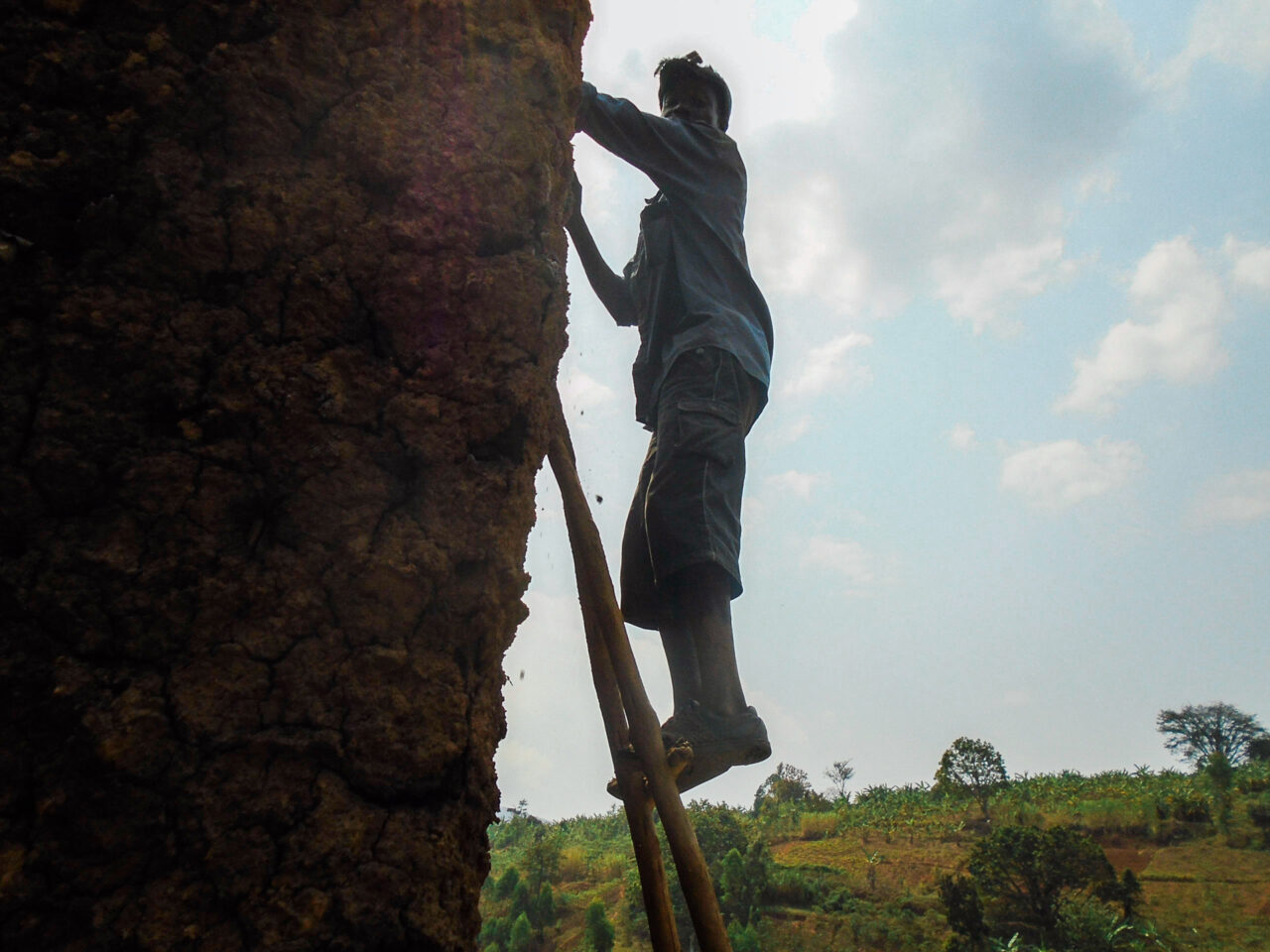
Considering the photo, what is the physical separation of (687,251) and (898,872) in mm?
6319

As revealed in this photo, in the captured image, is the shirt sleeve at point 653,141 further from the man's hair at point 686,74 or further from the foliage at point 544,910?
the foliage at point 544,910

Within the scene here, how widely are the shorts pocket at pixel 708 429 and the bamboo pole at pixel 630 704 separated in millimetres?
561

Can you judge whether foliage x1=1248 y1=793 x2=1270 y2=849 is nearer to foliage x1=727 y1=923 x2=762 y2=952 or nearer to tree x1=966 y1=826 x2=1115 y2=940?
tree x1=966 y1=826 x2=1115 y2=940

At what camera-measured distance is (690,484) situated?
2260 mm

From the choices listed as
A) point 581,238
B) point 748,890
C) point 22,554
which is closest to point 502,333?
point 22,554

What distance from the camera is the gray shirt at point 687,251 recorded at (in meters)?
2.53

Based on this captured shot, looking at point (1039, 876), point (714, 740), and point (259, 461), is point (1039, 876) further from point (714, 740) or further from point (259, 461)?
point (259, 461)

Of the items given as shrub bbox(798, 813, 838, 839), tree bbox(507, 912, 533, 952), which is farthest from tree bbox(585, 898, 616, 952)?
shrub bbox(798, 813, 838, 839)

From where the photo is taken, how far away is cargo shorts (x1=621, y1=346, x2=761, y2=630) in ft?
7.25

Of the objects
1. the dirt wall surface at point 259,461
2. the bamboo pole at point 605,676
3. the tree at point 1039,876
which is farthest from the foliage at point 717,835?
the dirt wall surface at point 259,461

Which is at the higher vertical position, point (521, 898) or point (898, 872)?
point (521, 898)

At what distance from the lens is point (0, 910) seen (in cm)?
72

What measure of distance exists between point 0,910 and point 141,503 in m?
0.44

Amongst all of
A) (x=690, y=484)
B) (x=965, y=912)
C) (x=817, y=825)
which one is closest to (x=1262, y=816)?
(x=965, y=912)
